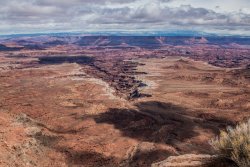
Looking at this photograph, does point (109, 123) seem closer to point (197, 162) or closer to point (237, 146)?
point (197, 162)

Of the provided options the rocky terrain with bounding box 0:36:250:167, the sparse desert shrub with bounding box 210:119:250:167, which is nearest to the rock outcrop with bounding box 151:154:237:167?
the rocky terrain with bounding box 0:36:250:167

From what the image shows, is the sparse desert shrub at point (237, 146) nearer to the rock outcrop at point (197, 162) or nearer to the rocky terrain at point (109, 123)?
the rock outcrop at point (197, 162)

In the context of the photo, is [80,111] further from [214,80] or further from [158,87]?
[214,80]

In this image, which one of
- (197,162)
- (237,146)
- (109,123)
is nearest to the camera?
(237,146)

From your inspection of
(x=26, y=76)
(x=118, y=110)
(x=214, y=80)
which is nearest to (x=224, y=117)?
(x=118, y=110)

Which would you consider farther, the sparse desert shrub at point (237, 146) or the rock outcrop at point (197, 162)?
the rock outcrop at point (197, 162)

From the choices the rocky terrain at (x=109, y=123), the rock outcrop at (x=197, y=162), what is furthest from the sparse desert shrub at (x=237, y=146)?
the rocky terrain at (x=109, y=123)

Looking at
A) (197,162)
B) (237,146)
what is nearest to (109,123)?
(197,162)

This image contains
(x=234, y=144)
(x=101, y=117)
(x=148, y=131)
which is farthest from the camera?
(x=101, y=117)
